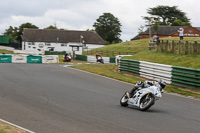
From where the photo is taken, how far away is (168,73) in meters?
18.2

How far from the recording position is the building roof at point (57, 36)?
98500mm

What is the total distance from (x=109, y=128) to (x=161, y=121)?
1.82 meters

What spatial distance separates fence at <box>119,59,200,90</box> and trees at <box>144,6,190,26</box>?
84628 mm

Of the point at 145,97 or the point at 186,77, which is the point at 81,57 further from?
the point at 145,97

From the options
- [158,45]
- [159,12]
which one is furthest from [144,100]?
[159,12]

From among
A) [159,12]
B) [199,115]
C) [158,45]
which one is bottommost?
[199,115]

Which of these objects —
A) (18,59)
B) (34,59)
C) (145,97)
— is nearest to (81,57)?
(34,59)

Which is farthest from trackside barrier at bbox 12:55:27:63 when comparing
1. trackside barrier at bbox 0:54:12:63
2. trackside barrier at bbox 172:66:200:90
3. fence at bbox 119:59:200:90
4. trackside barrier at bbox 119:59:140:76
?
trackside barrier at bbox 172:66:200:90

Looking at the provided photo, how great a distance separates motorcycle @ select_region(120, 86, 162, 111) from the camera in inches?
376

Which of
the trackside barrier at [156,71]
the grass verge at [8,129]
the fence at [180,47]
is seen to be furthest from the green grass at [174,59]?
the grass verge at [8,129]

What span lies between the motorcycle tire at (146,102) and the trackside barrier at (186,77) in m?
6.78

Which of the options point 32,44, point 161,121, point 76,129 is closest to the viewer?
point 76,129

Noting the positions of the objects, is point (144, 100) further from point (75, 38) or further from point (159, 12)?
point (159, 12)

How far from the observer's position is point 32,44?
3875 inches
